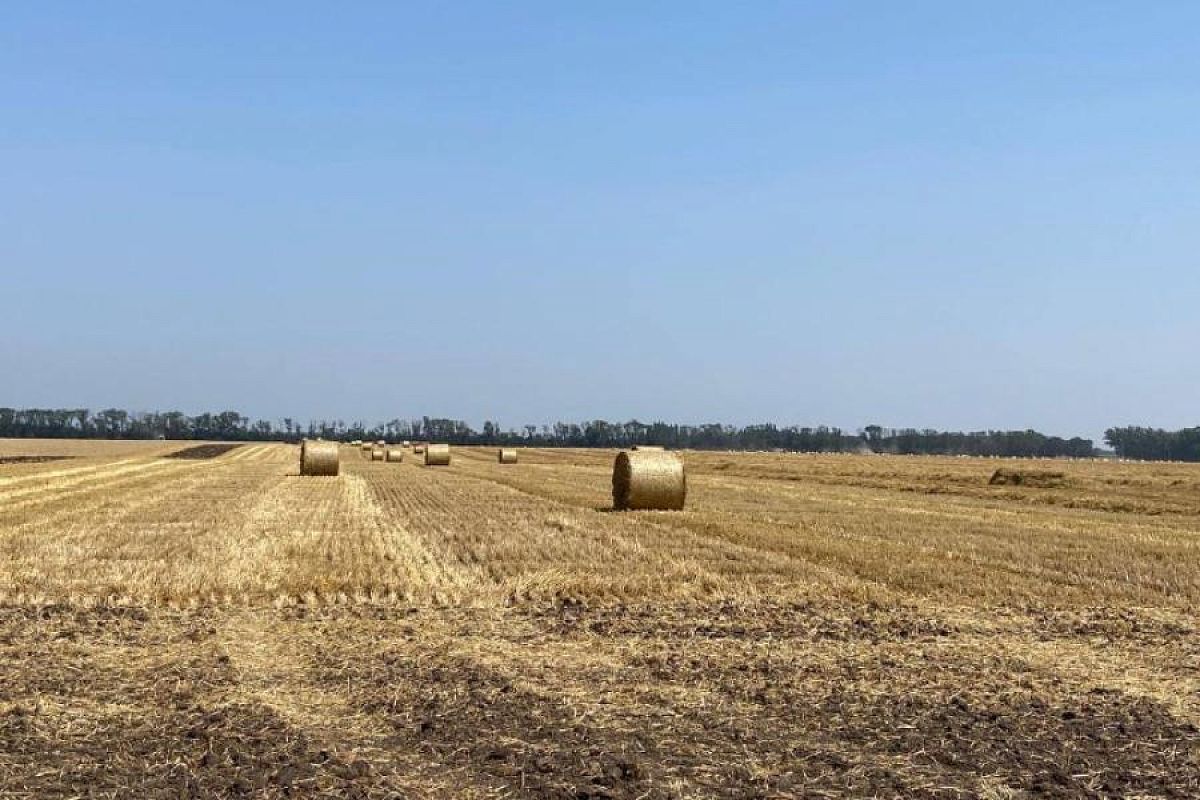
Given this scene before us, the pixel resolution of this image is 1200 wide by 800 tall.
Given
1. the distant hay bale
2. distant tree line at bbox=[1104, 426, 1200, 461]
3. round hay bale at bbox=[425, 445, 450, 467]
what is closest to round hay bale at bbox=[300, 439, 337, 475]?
round hay bale at bbox=[425, 445, 450, 467]

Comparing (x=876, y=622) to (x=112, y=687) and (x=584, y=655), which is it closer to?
(x=584, y=655)

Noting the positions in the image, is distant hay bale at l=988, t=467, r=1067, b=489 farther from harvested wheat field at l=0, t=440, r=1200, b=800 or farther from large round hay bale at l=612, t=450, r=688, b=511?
harvested wheat field at l=0, t=440, r=1200, b=800

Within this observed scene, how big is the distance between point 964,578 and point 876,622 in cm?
350

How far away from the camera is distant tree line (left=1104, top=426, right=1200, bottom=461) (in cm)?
15512

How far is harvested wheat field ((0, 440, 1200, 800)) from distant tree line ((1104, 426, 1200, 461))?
150877mm

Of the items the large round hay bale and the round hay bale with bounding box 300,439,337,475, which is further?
the round hay bale with bounding box 300,439,337,475

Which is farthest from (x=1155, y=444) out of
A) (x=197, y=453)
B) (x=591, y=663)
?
(x=591, y=663)

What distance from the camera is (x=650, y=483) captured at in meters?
24.4

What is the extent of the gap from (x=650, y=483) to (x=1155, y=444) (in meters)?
159

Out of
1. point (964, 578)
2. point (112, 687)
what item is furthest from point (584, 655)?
point (964, 578)

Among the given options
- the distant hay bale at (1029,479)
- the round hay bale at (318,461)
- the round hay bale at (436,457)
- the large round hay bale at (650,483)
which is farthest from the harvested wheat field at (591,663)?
the round hay bale at (436,457)

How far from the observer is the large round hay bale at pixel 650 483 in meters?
24.4

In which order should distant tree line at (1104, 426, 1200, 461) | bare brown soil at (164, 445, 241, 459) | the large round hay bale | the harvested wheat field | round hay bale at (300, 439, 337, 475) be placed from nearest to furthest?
1. the harvested wheat field
2. the large round hay bale
3. round hay bale at (300, 439, 337, 475)
4. bare brown soil at (164, 445, 241, 459)
5. distant tree line at (1104, 426, 1200, 461)

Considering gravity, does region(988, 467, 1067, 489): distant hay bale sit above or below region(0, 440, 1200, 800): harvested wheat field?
above
